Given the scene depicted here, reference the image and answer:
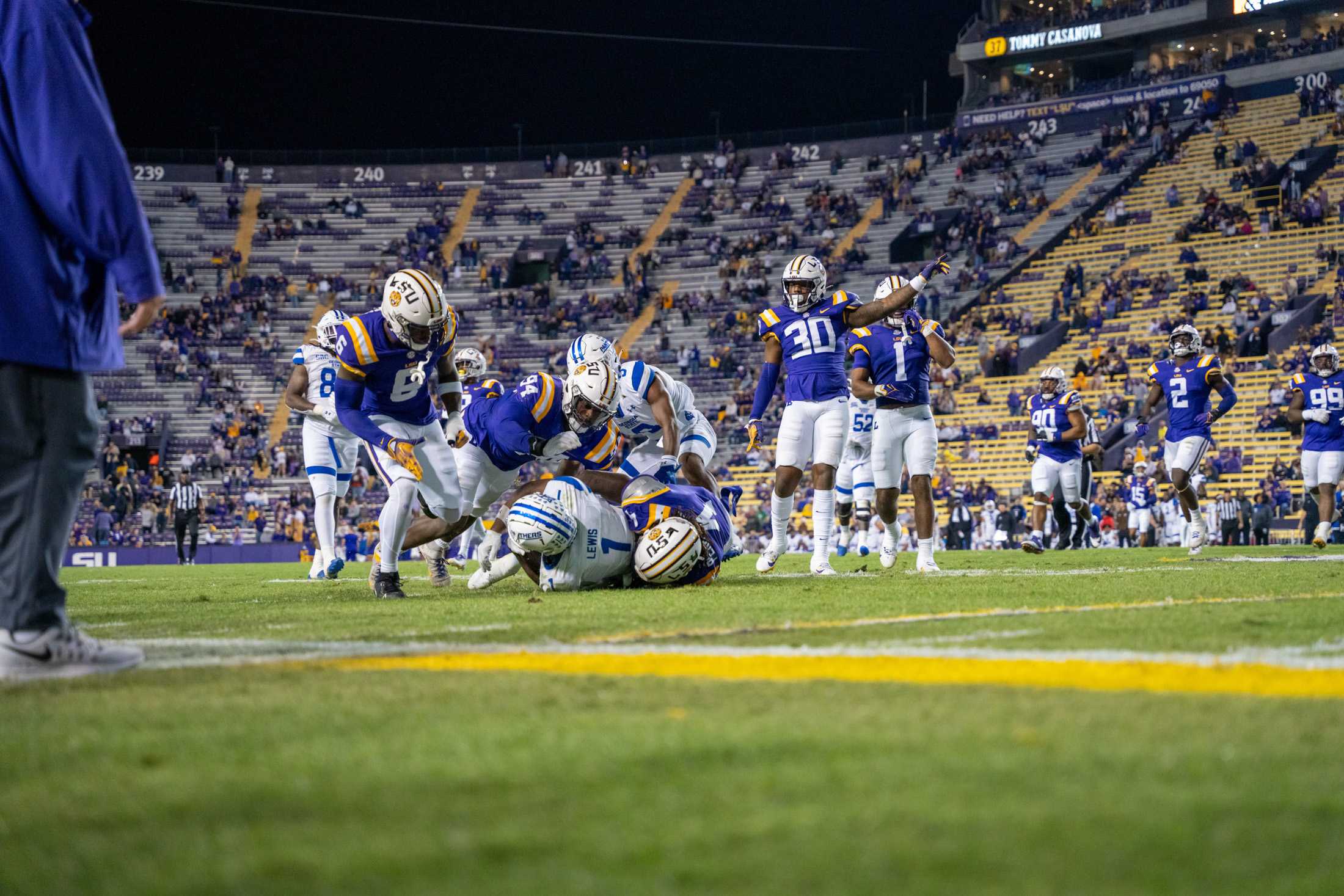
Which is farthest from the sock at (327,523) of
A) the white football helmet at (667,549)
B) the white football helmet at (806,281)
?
the white football helmet at (667,549)

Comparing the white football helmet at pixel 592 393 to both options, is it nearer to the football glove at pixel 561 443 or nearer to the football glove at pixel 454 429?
the football glove at pixel 561 443

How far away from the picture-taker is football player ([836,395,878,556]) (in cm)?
1609

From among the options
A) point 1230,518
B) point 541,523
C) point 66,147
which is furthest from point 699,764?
point 1230,518

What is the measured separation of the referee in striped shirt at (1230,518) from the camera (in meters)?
25.5

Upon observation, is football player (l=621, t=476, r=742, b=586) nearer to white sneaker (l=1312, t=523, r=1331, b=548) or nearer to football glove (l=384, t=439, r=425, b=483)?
football glove (l=384, t=439, r=425, b=483)

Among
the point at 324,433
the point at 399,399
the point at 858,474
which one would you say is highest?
the point at 399,399

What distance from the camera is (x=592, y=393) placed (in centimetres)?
864

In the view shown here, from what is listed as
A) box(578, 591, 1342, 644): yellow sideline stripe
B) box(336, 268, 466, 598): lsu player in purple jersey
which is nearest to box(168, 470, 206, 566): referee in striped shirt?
box(336, 268, 466, 598): lsu player in purple jersey

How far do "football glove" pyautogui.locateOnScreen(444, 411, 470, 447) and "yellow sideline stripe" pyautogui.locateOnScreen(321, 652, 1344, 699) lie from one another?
531 centimetres

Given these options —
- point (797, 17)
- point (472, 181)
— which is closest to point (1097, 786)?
point (472, 181)

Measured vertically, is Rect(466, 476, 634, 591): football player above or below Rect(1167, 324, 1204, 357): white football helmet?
below

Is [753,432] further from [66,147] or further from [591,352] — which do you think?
[66,147]

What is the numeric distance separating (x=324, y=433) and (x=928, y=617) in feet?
27.2

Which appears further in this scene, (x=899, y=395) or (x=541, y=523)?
(x=899, y=395)
